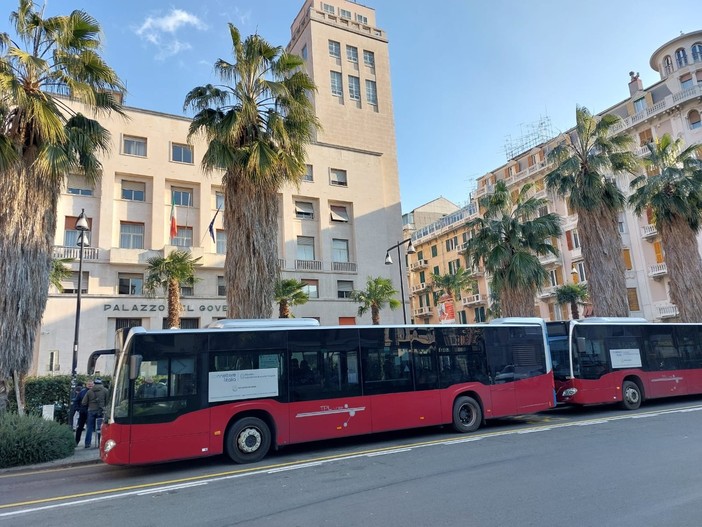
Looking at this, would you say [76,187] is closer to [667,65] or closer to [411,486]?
[411,486]

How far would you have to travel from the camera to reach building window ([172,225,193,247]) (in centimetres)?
3312

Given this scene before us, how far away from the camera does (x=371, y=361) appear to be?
38.7ft

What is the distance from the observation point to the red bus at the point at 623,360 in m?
15.5

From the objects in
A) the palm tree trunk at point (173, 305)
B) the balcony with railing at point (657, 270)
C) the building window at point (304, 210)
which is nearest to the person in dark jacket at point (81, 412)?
the palm tree trunk at point (173, 305)

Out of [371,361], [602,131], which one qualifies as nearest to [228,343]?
[371,361]

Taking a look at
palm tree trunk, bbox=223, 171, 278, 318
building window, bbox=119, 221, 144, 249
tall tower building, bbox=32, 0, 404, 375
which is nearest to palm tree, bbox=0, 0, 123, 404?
palm tree trunk, bbox=223, 171, 278, 318

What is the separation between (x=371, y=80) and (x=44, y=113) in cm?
3861

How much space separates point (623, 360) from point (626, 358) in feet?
0.56

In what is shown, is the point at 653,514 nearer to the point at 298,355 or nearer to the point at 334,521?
the point at 334,521

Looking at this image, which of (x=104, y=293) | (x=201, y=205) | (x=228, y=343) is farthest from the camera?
(x=201, y=205)

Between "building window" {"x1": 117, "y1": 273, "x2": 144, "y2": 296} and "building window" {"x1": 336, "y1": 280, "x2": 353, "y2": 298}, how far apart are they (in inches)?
547

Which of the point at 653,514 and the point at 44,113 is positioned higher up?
the point at 44,113

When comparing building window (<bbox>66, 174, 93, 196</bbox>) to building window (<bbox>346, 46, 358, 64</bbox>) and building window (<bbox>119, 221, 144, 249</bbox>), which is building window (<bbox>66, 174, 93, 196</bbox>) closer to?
building window (<bbox>119, 221, 144, 249</bbox>)

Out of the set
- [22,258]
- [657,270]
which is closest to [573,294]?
[657,270]
